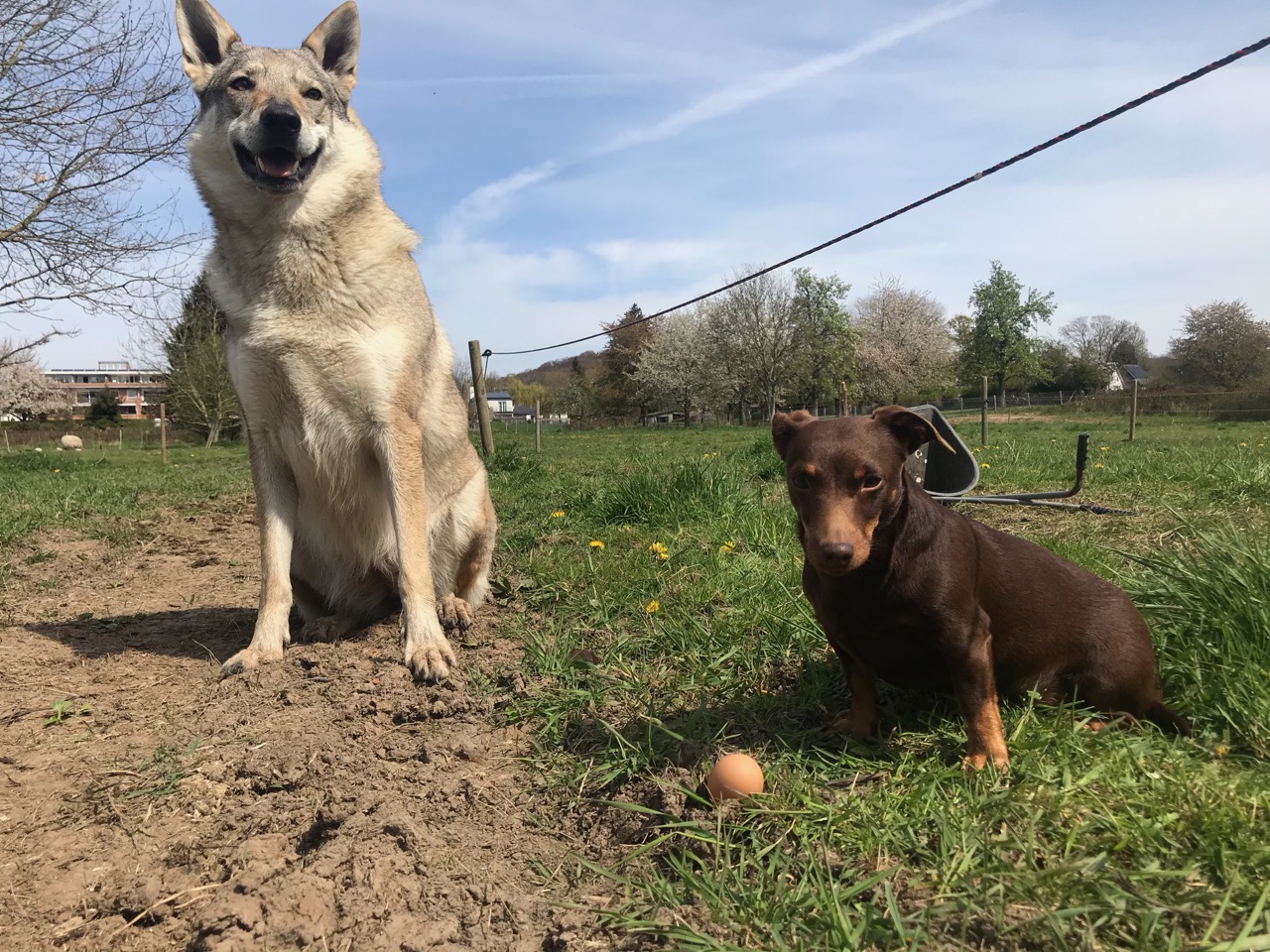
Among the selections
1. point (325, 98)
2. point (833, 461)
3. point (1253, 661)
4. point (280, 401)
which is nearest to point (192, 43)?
point (325, 98)

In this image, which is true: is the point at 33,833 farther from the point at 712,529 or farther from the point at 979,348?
the point at 979,348

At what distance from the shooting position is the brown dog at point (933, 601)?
226 cm

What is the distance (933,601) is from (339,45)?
12.7 feet

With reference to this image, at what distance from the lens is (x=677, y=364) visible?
59.6 meters

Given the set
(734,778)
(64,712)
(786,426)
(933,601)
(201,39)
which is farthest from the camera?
(201,39)

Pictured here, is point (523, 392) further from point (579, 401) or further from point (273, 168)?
point (273, 168)

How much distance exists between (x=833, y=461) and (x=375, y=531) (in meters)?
2.39

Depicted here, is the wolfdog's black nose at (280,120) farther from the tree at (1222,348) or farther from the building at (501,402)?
the building at (501,402)

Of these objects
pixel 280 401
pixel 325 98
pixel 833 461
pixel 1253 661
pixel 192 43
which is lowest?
pixel 1253 661

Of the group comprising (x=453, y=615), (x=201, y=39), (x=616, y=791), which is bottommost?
(x=616, y=791)

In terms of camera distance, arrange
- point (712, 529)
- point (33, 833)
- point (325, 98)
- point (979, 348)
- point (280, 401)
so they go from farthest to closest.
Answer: point (979, 348), point (712, 529), point (325, 98), point (280, 401), point (33, 833)

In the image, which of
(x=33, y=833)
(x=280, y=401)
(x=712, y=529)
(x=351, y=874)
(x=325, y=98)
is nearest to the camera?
(x=351, y=874)

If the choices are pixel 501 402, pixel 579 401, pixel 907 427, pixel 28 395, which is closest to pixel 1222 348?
pixel 579 401

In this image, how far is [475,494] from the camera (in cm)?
419
